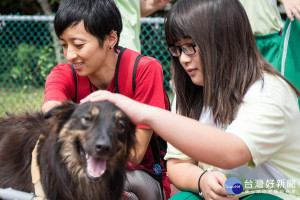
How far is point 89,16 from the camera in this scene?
3.18 metres

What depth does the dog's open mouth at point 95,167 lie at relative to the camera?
2.54 metres

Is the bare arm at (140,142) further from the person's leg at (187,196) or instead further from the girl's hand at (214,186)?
the girl's hand at (214,186)

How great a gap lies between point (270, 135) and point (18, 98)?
6.96 metres

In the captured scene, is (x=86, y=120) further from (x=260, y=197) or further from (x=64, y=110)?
(x=260, y=197)

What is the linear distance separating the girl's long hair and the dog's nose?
0.71m

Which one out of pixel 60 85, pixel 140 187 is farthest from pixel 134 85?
pixel 140 187

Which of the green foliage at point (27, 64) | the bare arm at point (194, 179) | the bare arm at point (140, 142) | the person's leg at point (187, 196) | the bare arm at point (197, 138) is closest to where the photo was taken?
the bare arm at point (197, 138)

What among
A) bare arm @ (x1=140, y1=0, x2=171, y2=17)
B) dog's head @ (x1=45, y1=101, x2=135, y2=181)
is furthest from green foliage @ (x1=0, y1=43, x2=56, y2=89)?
dog's head @ (x1=45, y1=101, x2=135, y2=181)

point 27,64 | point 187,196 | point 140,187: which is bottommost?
point 27,64

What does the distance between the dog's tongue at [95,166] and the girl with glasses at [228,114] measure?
16.5 inches

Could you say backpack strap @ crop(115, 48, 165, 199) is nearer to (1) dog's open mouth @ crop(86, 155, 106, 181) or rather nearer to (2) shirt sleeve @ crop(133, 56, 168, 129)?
(2) shirt sleeve @ crop(133, 56, 168, 129)

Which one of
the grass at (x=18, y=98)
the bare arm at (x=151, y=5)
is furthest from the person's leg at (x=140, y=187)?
the grass at (x=18, y=98)

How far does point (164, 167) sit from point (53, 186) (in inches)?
45.6

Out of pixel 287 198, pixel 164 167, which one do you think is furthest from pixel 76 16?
pixel 287 198
